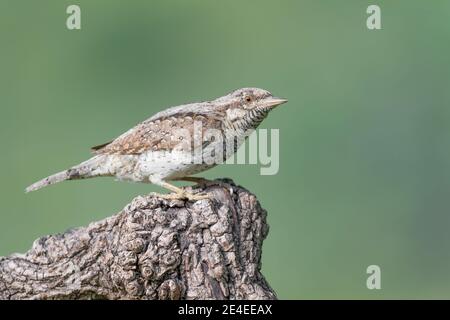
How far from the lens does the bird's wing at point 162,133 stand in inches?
231

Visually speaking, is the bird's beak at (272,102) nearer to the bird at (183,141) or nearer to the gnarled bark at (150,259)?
the bird at (183,141)

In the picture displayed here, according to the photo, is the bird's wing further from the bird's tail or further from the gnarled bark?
the gnarled bark

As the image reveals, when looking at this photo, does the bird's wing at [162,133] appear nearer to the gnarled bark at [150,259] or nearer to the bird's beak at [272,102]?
the bird's beak at [272,102]

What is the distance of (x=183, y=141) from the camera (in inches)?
230

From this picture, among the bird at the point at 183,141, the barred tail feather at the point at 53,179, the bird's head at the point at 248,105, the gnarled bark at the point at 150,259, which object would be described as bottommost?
the gnarled bark at the point at 150,259

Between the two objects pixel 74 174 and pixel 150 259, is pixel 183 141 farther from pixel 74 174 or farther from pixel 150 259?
pixel 150 259

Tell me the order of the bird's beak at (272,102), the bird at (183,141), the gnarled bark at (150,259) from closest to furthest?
the gnarled bark at (150,259) → the bird's beak at (272,102) → the bird at (183,141)

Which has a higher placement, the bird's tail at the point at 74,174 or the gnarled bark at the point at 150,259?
the bird's tail at the point at 74,174

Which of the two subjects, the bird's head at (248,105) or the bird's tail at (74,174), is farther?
the bird's tail at (74,174)

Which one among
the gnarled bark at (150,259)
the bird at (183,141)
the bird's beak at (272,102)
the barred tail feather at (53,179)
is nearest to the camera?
the gnarled bark at (150,259)

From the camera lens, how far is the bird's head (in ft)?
19.0

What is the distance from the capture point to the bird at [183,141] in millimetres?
5801

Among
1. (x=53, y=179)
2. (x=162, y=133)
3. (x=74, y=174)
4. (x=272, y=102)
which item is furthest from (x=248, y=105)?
(x=53, y=179)

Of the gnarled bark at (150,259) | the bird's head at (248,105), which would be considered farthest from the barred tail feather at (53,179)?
the bird's head at (248,105)
